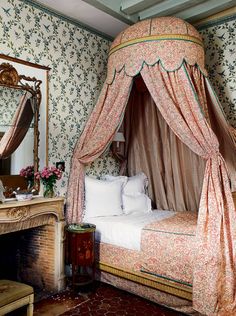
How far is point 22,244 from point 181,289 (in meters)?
1.88

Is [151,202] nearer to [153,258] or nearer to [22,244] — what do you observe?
[153,258]

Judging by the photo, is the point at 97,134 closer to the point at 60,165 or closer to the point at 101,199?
the point at 60,165

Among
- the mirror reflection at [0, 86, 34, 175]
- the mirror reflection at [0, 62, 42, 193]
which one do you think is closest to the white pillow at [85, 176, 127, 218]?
the mirror reflection at [0, 62, 42, 193]

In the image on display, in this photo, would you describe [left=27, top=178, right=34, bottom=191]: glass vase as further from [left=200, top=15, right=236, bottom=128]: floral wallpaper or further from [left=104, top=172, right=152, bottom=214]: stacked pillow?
[left=200, top=15, right=236, bottom=128]: floral wallpaper

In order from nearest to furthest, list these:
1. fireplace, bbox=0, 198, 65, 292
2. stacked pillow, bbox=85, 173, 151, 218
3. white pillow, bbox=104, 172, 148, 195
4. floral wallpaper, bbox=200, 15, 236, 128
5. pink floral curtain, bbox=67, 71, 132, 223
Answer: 1. fireplace, bbox=0, 198, 65, 292
2. pink floral curtain, bbox=67, 71, 132, 223
3. stacked pillow, bbox=85, 173, 151, 218
4. floral wallpaper, bbox=200, 15, 236, 128
5. white pillow, bbox=104, 172, 148, 195

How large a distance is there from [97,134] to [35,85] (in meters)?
0.90

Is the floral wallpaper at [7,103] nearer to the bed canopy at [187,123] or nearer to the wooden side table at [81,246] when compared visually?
the bed canopy at [187,123]

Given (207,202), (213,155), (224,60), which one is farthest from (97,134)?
(224,60)

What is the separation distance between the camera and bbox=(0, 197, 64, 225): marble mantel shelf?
8.81 ft

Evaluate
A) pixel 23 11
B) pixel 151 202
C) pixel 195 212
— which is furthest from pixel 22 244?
pixel 23 11

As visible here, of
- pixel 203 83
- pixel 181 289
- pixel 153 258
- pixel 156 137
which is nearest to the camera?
pixel 181 289

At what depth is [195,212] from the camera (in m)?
3.79

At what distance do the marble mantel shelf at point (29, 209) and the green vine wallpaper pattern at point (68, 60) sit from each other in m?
0.52

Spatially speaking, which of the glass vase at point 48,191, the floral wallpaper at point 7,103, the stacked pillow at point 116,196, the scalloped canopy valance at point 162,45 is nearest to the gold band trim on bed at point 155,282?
the stacked pillow at point 116,196
